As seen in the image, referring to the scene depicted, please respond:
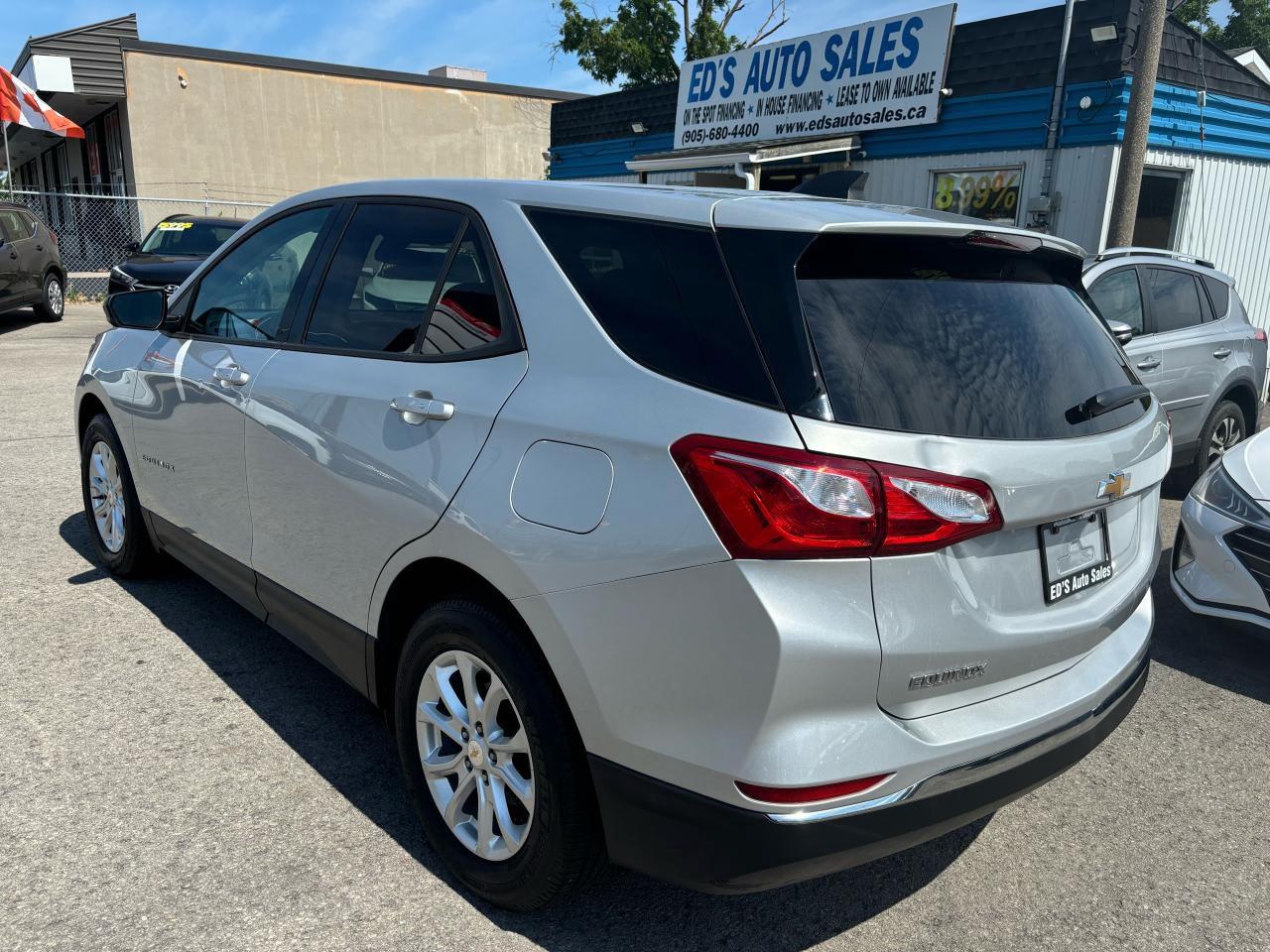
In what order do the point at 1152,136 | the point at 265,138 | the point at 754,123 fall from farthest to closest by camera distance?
the point at 265,138, the point at 754,123, the point at 1152,136

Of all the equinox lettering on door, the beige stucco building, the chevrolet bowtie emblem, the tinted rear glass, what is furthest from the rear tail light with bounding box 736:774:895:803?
the beige stucco building

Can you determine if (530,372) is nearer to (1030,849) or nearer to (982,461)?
(982,461)

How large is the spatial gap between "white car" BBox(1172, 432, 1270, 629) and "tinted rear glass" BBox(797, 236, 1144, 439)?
1982 mm

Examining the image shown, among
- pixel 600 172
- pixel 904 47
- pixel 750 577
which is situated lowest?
pixel 750 577

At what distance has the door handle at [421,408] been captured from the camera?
8.18 ft

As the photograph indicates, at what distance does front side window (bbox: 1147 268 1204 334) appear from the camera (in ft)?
21.4

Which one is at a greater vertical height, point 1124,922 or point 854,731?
point 854,731

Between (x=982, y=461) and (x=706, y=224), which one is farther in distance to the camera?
(x=706, y=224)

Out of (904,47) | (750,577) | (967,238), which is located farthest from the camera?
(904,47)

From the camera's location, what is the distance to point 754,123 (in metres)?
14.4

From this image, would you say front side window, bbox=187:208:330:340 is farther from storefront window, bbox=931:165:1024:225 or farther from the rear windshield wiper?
storefront window, bbox=931:165:1024:225

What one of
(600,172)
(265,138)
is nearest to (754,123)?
(600,172)

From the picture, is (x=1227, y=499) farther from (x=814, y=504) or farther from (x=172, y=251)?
(x=172, y=251)

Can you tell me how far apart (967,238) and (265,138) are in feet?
90.3
